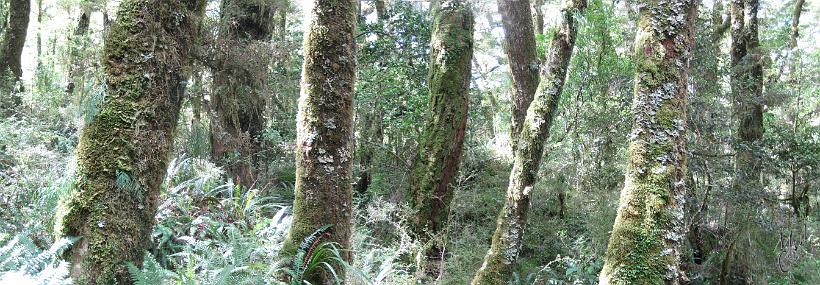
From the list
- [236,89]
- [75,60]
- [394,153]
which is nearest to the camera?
[236,89]

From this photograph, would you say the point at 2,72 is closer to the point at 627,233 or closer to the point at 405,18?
the point at 405,18

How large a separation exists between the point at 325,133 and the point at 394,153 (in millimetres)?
5534

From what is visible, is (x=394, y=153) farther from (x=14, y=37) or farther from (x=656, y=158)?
(x=14, y=37)

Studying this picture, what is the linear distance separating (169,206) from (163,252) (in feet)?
2.59

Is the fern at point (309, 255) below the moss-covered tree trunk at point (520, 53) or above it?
below

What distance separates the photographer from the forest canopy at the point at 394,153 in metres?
2.99

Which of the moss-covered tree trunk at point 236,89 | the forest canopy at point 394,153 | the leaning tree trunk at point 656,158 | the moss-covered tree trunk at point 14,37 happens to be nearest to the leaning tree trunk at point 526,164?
the forest canopy at point 394,153

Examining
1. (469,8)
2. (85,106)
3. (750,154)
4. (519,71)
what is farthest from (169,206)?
(750,154)

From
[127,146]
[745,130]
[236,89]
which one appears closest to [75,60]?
[236,89]

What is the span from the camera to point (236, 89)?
313 inches

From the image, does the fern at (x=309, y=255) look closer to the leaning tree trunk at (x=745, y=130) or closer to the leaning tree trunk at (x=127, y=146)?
the leaning tree trunk at (x=127, y=146)

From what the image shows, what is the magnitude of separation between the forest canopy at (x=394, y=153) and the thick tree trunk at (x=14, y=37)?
0.12 feet

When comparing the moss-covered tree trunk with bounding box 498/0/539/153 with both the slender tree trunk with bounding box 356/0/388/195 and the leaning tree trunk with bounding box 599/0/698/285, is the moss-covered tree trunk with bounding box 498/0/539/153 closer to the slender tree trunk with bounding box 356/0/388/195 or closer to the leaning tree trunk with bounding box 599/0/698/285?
the slender tree trunk with bounding box 356/0/388/195

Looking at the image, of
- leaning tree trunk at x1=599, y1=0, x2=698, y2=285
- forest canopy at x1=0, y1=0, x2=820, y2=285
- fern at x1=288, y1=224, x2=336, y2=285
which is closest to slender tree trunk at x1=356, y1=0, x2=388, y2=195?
forest canopy at x1=0, y1=0, x2=820, y2=285
